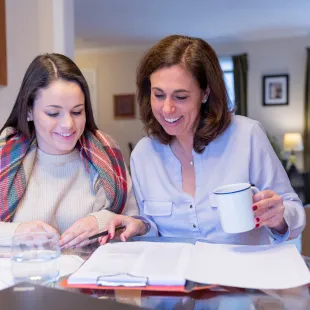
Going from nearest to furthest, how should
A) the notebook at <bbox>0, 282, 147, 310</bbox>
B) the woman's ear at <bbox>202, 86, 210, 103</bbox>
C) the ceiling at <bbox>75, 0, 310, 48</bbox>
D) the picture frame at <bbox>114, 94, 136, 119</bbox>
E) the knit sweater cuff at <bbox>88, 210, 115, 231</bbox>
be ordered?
the notebook at <bbox>0, 282, 147, 310</bbox>
the knit sweater cuff at <bbox>88, 210, 115, 231</bbox>
the woman's ear at <bbox>202, 86, 210, 103</bbox>
the ceiling at <bbox>75, 0, 310, 48</bbox>
the picture frame at <bbox>114, 94, 136, 119</bbox>

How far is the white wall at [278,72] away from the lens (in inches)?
250

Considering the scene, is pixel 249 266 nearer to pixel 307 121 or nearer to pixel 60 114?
pixel 60 114

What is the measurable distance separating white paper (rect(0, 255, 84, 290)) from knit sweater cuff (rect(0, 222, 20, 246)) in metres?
0.21

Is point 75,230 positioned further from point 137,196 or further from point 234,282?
point 234,282

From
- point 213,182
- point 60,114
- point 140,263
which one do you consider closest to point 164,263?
point 140,263

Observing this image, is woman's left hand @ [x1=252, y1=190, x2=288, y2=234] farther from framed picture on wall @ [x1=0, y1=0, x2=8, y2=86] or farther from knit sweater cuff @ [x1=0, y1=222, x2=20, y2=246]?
framed picture on wall @ [x1=0, y1=0, x2=8, y2=86]

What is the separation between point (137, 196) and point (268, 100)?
5.36 meters

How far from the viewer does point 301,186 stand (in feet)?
19.5

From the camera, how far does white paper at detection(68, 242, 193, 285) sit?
796 millimetres

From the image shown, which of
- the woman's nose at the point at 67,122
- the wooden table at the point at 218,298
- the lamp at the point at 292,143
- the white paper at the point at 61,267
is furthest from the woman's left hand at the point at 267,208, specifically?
the lamp at the point at 292,143

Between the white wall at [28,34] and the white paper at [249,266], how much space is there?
150 cm

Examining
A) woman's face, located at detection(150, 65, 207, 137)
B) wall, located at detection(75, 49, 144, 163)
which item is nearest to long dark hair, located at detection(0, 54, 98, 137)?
woman's face, located at detection(150, 65, 207, 137)

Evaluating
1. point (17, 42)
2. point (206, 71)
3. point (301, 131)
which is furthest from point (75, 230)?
point (301, 131)

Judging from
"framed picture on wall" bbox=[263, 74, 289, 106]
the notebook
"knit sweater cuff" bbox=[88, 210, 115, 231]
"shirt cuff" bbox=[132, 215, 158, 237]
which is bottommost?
"shirt cuff" bbox=[132, 215, 158, 237]
